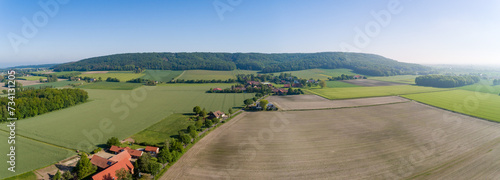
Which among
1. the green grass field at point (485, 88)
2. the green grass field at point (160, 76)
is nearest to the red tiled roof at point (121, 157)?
the green grass field at point (160, 76)

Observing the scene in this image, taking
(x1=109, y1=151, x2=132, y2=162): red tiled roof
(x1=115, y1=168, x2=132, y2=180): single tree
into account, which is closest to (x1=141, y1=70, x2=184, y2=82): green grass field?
(x1=109, y1=151, x2=132, y2=162): red tiled roof

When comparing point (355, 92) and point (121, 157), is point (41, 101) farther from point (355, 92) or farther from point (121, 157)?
point (355, 92)

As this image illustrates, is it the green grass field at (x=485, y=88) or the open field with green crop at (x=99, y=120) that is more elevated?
the green grass field at (x=485, y=88)

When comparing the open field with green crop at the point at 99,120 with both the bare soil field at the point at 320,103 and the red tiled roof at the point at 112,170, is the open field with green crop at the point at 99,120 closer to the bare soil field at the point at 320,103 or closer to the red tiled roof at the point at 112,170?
the red tiled roof at the point at 112,170

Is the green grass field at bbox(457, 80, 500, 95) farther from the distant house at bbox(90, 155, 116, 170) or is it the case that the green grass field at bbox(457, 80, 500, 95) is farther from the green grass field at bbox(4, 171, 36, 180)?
the green grass field at bbox(4, 171, 36, 180)

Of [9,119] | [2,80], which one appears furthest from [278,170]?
[2,80]

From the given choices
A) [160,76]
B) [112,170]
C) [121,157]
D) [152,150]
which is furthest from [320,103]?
[160,76]

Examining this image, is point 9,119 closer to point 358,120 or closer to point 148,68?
point 358,120
